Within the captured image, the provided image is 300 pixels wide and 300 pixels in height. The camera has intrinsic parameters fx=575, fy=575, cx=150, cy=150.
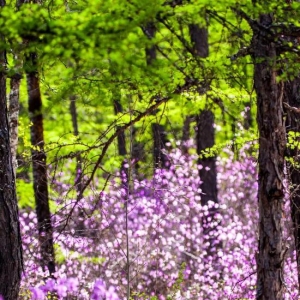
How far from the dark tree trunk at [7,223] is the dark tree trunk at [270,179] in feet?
8.04

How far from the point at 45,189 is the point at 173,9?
6046mm

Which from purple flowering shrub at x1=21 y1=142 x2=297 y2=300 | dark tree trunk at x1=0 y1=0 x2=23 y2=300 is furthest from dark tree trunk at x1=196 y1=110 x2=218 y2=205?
dark tree trunk at x1=0 y1=0 x2=23 y2=300

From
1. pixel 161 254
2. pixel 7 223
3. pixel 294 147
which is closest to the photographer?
pixel 7 223

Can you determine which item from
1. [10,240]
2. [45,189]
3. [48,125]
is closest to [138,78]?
[10,240]

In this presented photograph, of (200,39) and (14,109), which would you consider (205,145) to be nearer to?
(200,39)

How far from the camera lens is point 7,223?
5805mm

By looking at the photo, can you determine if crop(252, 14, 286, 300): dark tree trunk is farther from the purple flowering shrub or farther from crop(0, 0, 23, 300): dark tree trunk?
the purple flowering shrub

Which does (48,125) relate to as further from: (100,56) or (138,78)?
(100,56)

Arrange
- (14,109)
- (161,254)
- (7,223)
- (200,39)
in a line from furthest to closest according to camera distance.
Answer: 1. (200,39)
2. (161,254)
3. (14,109)
4. (7,223)

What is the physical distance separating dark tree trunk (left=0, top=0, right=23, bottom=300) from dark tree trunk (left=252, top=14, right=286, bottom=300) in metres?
2.45

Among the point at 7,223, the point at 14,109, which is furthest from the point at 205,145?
the point at 7,223

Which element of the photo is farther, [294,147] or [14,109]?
[14,109]

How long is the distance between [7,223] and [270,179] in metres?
2.64

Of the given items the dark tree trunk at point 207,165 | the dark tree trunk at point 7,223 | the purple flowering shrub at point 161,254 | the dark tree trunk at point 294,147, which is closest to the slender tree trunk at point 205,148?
the dark tree trunk at point 207,165
